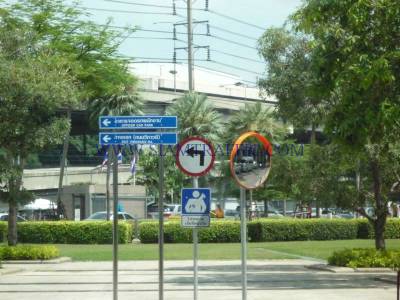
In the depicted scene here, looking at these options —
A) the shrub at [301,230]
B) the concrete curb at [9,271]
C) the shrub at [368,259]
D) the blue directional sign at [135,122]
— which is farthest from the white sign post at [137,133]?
the shrub at [301,230]

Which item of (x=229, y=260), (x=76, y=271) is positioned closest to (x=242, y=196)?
(x=76, y=271)

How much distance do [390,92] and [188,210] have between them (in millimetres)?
6322

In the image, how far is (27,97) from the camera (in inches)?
869

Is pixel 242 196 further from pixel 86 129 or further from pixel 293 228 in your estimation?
pixel 86 129

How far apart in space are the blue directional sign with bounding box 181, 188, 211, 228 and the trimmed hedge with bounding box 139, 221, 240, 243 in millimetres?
27502

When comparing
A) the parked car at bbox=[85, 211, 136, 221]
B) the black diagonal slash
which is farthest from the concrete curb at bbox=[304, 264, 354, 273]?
the parked car at bbox=[85, 211, 136, 221]

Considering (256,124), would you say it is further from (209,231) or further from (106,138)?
(106,138)

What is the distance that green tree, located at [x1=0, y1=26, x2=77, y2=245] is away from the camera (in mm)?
21750

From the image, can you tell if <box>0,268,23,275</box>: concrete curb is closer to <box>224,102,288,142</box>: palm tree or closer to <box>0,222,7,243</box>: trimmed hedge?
<box>0,222,7,243</box>: trimmed hedge

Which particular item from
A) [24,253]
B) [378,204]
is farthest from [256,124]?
[378,204]

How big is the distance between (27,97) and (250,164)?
1171 centimetres

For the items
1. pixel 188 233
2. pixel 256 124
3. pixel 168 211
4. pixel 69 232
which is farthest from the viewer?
pixel 168 211

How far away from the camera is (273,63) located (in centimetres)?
2309

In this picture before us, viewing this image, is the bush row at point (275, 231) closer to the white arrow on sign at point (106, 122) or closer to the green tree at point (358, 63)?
the green tree at point (358, 63)
